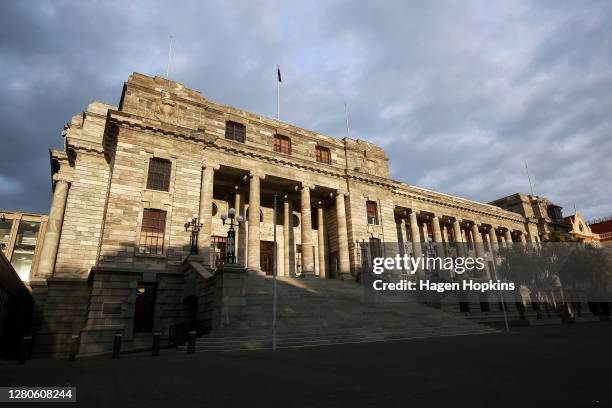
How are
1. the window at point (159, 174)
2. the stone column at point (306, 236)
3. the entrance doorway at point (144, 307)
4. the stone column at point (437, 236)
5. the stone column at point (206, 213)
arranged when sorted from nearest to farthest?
the entrance doorway at point (144, 307) → the stone column at point (206, 213) → the window at point (159, 174) → the stone column at point (306, 236) → the stone column at point (437, 236)

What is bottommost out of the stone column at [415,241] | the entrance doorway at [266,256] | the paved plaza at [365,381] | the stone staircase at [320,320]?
the paved plaza at [365,381]

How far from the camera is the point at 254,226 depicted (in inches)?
1046

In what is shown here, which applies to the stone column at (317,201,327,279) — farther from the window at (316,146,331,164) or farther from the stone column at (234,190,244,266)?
the stone column at (234,190,244,266)

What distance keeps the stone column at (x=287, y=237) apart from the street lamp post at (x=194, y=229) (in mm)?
9449

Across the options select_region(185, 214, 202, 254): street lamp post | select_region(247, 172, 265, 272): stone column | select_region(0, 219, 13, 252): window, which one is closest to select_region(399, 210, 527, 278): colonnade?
select_region(247, 172, 265, 272): stone column

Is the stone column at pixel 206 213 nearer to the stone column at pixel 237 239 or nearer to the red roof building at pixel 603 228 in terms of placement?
the stone column at pixel 237 239

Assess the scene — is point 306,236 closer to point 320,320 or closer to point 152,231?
point 152,231

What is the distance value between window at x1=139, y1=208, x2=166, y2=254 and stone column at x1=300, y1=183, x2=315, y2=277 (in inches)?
425

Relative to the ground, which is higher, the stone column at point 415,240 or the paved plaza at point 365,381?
the stone column at point 415,240

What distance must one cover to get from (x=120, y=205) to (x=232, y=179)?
9.62 metres

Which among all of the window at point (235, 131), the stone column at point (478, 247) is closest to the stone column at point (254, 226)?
the window at point (235, 131)

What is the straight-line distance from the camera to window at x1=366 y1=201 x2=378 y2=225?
109 feet

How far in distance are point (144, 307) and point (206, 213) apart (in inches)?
277

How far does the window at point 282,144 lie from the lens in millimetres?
31172
